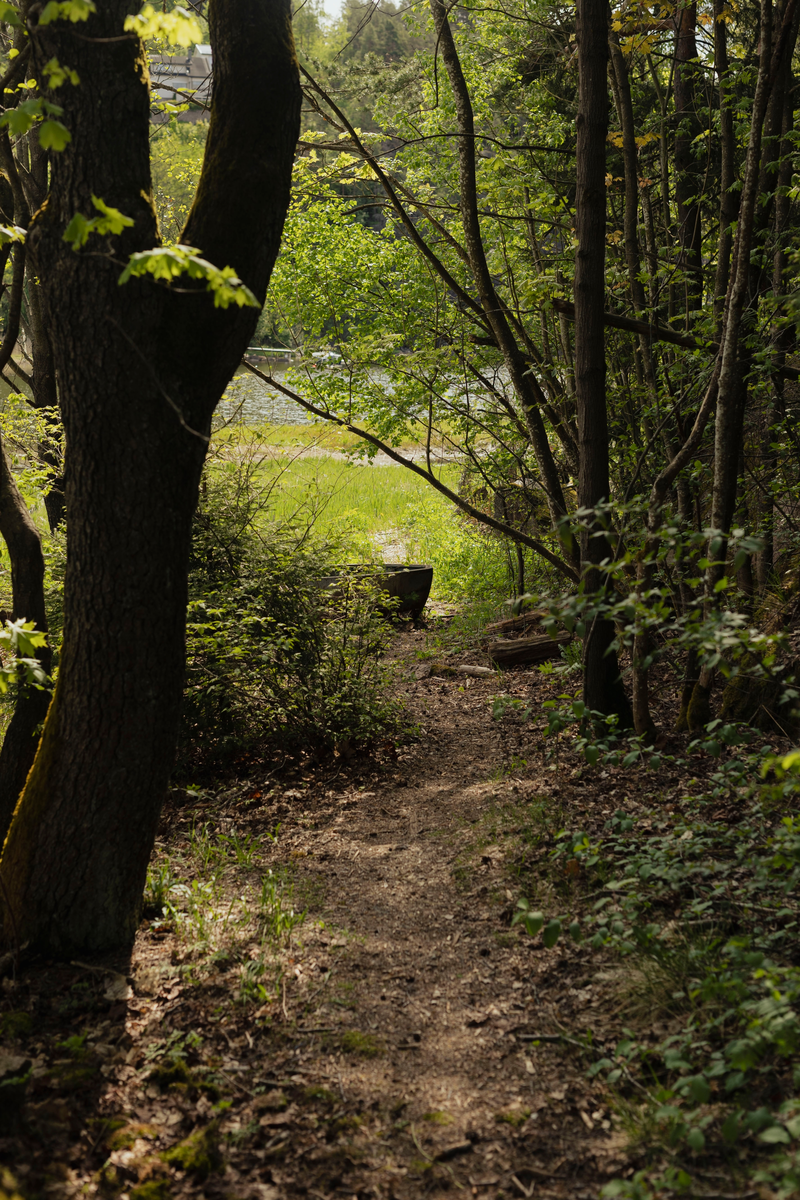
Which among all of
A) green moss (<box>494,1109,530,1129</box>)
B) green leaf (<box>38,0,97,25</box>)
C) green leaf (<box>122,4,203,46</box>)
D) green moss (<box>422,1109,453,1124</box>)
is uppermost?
green leaf (<box>122,4,203,46</box>)

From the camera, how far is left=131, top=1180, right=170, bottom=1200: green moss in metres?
2.06

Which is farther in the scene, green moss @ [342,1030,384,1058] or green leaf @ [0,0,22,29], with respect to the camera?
green moss @ [342,1030,384,1058]

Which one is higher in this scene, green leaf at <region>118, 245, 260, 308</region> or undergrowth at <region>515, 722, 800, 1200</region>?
green leaf at <region>118, 245, 260, 308</region>

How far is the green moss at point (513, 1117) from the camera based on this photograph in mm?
2336

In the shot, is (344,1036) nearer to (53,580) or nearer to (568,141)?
(53,580)

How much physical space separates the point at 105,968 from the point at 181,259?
2518mm

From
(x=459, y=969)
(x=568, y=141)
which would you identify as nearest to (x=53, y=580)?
(x=459, y=969)

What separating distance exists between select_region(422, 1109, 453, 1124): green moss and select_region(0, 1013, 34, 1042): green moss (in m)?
1.34

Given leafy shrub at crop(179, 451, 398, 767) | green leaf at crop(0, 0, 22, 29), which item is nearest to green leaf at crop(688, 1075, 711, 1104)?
green leaf at crop(0, 0, 22, 29)

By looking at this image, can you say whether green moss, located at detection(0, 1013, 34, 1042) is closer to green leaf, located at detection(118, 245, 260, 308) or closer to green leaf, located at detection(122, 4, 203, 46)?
green leaf, located at detection(118, 245, 260, 308)

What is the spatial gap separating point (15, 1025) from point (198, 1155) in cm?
85

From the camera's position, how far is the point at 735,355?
432 cm

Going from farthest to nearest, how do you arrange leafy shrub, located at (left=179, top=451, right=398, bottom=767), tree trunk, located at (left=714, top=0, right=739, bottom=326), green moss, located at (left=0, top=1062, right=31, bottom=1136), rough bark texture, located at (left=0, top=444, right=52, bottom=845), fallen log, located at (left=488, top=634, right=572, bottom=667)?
1. fallen log, located at (left=488, top=634, right=572, bottom=667)
2. leafy shrub, located at (left=179, top=451, right=398, bottom=767)
3. tree trunk, located at (left=714, top=0, right=739, bottom=326)
4. rough bark texture, located at (left=0, top=444, right=52, bottom=845)
5. green moss, located at (left=0, top=1062, right=31, bottom=1136)

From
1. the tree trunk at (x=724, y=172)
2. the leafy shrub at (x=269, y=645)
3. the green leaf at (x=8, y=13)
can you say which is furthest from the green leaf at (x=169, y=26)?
the tree trunk at (x=724, y=172)
